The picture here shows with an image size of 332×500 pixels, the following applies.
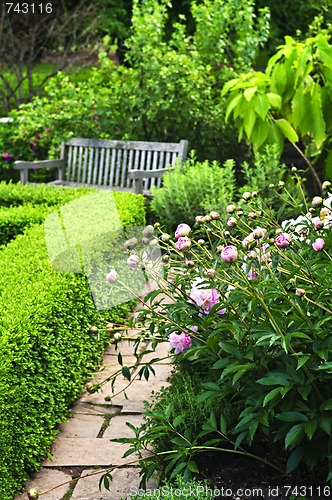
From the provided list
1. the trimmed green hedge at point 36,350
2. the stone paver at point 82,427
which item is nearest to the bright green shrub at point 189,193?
the trimmed green hedge at point 36,350

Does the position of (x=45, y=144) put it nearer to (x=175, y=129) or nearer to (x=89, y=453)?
(x=175, y=129)

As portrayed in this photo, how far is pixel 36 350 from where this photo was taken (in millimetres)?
3346

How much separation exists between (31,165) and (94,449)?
16.1 feet

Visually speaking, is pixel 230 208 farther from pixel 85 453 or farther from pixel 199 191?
pixel 199 191

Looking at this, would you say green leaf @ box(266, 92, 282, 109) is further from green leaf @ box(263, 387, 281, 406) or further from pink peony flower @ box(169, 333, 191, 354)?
Result: green leaf @ box(263, 387, 281, 406)

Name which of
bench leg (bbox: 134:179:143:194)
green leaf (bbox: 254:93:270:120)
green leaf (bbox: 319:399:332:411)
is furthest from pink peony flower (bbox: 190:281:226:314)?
bench leg (bbox: 134:179:143:194)

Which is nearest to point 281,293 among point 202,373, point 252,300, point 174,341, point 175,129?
point 252,300

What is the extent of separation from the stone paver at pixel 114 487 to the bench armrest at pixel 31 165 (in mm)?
5186

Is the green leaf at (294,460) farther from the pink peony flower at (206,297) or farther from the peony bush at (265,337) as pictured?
the pink peony flower at (206,297)

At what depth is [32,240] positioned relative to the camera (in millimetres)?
4734

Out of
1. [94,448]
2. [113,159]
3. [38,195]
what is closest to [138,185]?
[113,159]

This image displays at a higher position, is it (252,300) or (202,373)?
(252,300)

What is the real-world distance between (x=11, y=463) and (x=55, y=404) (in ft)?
2.21

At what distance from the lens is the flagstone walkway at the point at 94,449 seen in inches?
123
